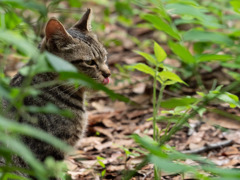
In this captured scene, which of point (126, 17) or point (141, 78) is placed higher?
point (126, 17)

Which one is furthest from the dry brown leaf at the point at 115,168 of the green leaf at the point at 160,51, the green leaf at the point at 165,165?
the green leaf at the point at 165,165

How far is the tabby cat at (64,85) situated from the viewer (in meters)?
3.18

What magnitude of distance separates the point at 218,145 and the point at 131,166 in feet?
3.26

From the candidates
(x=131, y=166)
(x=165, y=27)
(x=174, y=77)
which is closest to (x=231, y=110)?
(x=131, y=166)

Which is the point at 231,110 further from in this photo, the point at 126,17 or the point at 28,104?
the point at 126,17

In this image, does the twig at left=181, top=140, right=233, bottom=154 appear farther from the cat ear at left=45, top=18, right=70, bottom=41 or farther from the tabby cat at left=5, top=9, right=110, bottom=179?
the cat ear at left=45, top=18, right=70, bottom=41

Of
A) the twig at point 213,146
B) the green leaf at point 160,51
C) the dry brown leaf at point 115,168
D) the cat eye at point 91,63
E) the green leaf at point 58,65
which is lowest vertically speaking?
the dry brown leaf at point 115,168

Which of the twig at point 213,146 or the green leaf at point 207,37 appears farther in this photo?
the twig at point 213,146

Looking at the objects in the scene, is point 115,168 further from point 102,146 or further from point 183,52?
point 183,52

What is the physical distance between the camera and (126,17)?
768 cm

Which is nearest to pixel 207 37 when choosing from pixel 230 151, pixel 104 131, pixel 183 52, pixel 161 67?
pixel 183 52

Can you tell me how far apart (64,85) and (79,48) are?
42 cm

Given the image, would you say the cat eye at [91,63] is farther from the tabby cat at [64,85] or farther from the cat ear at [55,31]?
the cat ear at [55,31]

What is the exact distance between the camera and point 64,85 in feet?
11.6
